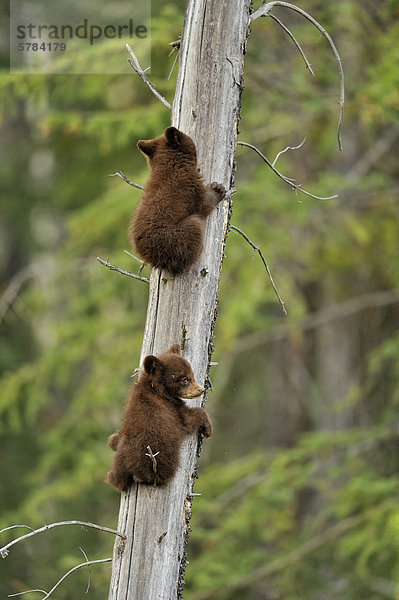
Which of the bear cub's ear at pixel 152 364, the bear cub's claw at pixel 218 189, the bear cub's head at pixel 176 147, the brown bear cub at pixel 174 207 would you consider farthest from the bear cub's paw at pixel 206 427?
the bear cub's head at pixel 176 147

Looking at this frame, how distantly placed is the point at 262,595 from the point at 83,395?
4483mm

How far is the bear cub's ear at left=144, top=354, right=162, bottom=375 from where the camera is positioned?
10.1 feet

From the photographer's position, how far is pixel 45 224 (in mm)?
17312

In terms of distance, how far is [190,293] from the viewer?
3299 millimetres

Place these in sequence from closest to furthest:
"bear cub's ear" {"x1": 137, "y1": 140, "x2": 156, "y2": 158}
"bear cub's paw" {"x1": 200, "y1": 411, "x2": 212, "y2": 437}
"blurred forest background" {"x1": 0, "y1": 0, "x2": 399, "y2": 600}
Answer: "bear cub's paw" {"x1": 200, "y1": 411, "x2": 212, "y2": 437}, "bear cub's ear" {"x1": 137, "y1": 140, "x2": 156, "y2": 158}, "blurred forest background" {"x1": 0, "y1": 0, "x2": 399, "y2": 600}

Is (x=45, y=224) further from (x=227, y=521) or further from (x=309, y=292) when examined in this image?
(x=227, y=521)

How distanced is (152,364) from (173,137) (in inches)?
40.1

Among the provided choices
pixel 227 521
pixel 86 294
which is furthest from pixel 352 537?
pixel 86 294

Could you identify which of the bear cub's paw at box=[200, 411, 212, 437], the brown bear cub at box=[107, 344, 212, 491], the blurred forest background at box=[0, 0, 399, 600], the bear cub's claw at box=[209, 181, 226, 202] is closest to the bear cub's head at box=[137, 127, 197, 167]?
the bear cub's claw at box=[209, 181, 226, 202]

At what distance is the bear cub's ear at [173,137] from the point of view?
10.7ft

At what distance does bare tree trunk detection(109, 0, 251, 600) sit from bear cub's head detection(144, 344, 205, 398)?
0.14 m

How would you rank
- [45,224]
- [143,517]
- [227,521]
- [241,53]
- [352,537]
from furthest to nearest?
1. [45,224]
2. [227,521]
3. [352,537]
4. [241,53]
5. [143,517]

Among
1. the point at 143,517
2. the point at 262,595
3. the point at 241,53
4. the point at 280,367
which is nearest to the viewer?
the point at 143,517

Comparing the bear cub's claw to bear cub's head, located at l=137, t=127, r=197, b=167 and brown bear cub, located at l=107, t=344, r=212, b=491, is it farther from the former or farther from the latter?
brown bear cub, located at l=107, t=344, r=212, b=491
